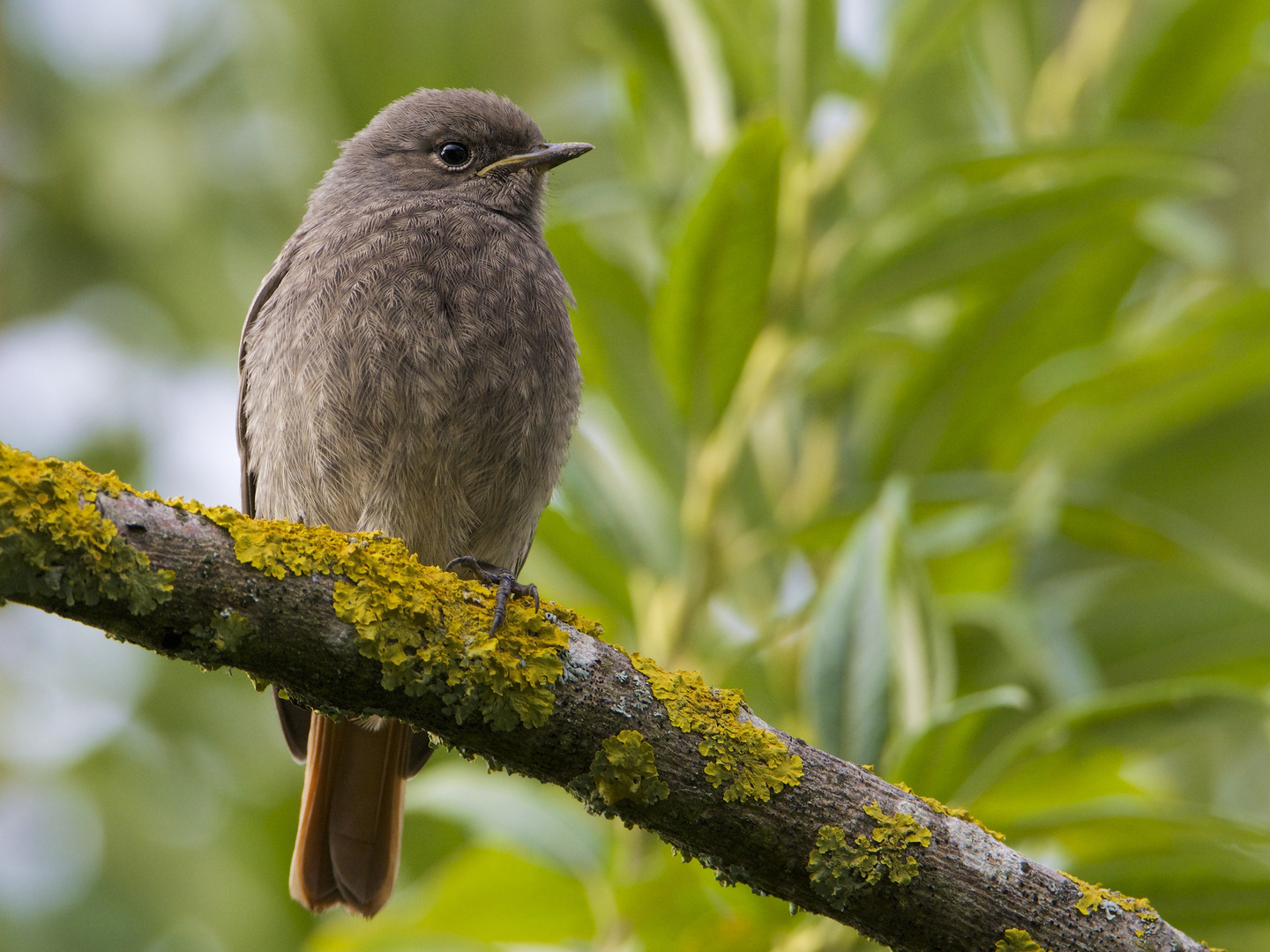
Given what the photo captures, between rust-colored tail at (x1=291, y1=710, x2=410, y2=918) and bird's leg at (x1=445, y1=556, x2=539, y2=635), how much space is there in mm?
861

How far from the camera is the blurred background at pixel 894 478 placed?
334 centimetres

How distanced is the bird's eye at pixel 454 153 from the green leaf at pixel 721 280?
1.10 metres

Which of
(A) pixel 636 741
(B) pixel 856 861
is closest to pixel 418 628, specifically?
(A) pixel 636 741

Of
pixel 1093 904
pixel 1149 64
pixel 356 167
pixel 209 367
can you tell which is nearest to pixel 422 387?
pixel 356 167

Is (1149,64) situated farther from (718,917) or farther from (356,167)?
(718,917)

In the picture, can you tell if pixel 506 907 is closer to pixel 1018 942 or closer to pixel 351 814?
pixel 351 814

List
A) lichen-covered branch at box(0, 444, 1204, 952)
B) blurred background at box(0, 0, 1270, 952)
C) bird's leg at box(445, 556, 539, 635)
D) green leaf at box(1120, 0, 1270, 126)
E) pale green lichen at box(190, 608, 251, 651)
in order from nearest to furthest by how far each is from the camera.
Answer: pale green lichen at box(190, 608, 251, 651) → lichen-covered branch at box(0, 444, 1204, 952) → bird's leg at box(445, 556, 539, 635) → blurred background at box(0, 0, 1270, 952) → green leaf at box(1120, 0, 1270, 126)

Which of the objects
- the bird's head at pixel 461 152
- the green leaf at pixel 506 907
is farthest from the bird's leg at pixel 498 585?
the bird's head at pixel 461 152

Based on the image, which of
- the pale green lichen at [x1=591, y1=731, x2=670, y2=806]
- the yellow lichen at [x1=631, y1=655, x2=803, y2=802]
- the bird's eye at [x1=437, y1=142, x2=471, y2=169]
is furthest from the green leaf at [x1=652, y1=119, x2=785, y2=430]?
the pale green lichen at [x1=591, y1=731, x2=670, y2=806]

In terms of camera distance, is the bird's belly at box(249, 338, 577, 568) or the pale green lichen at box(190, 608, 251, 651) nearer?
the pale green lichen at box(190, 608, 251, 651)

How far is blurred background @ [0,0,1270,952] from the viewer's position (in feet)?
11.0

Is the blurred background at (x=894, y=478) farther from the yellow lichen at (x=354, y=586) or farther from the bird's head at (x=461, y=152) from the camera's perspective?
the yellow lichen at (x=354, y=586)

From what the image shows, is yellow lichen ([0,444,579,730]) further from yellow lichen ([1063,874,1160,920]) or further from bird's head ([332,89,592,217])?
bird's head ([332,89,592,217])

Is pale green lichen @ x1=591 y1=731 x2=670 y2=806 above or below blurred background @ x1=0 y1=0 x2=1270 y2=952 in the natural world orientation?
below
